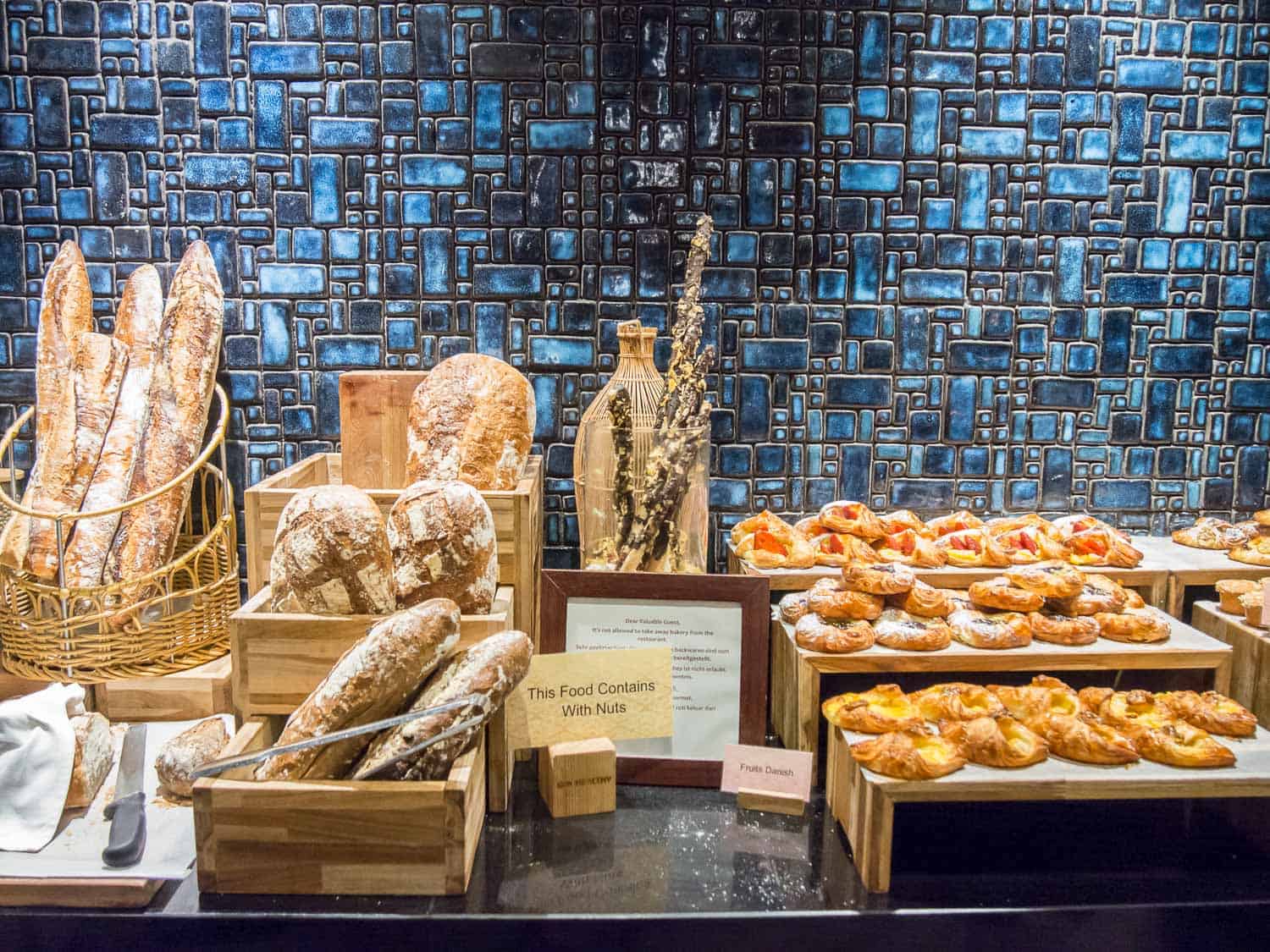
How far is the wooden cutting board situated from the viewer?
2.25 m

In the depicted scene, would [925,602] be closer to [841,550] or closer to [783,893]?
[841,550]

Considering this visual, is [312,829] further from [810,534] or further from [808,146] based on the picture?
[808,146]

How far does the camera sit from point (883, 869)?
5.07ft

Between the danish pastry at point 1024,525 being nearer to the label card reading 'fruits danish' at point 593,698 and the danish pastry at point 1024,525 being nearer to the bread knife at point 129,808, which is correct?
the label card reading 'fruits danish' at point 593,698

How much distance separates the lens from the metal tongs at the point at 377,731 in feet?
4.65

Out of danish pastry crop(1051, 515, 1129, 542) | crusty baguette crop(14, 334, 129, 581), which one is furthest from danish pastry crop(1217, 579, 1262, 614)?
crusty baguette crop(14, 334, 129, 581)

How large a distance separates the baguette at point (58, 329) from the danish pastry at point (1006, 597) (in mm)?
2008

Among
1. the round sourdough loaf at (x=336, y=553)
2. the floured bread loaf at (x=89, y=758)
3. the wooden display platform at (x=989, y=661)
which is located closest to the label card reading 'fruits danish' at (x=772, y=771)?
Result: the wooden display platform at (x=989, y=661)

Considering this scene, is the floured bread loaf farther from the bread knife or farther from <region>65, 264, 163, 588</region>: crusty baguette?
<region>65, 264, 163, 588</region>: crusty baguette

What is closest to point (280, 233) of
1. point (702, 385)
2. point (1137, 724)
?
point (702, 385)

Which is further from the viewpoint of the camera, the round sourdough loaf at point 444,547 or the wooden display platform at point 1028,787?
the round sourdough loaf at point 444,547

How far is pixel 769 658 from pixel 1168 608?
0.90 meters

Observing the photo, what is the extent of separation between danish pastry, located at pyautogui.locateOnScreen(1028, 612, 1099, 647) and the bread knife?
1640mm

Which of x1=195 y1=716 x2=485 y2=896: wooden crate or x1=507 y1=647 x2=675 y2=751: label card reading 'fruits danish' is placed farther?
x1=507 y1=647 x2=675 y2=751: label card reading 'fruits danish'
